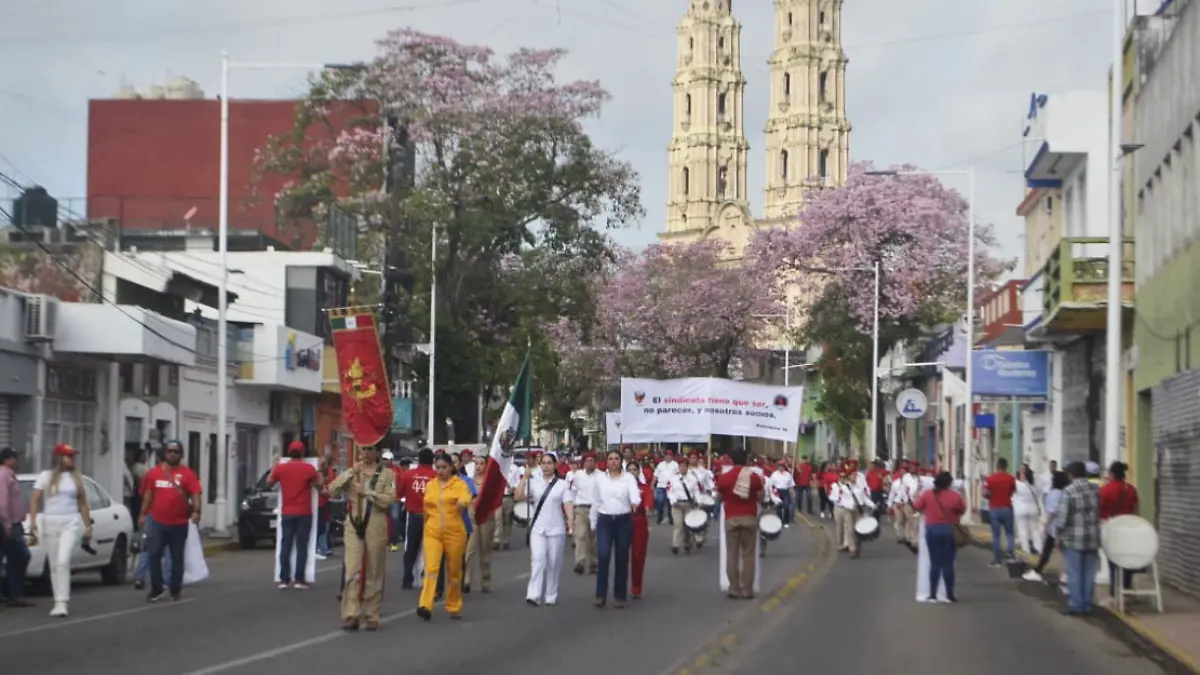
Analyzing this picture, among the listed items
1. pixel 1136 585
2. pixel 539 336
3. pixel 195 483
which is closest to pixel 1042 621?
pixel 1136 585

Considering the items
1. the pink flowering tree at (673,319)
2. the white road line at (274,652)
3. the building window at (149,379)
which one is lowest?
the white road line at (274,652)

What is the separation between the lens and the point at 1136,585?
24375 mm

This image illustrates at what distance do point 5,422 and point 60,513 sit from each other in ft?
46.5

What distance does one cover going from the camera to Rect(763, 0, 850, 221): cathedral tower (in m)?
156

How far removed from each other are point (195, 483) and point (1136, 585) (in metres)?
11.8

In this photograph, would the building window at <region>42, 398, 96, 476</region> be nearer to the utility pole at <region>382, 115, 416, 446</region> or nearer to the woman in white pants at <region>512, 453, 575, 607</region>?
the utility pole at <region>382, 115, 416, 446</region>

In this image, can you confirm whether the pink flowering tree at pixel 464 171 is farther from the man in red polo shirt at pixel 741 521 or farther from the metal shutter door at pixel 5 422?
the man in red polo shirt at pixel 741 521

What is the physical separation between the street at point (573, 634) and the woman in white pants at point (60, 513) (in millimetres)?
650

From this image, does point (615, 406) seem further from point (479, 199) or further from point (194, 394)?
point (194, 394)

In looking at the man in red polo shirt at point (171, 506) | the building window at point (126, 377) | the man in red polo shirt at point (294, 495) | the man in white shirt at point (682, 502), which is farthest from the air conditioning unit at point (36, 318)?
the man in red polo shirt at point (171, 506)

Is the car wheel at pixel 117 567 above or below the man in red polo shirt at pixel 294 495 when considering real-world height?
below

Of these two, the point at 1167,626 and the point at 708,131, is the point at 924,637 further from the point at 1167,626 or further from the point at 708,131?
the point at 708,131

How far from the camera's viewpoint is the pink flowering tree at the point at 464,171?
50.0 meters

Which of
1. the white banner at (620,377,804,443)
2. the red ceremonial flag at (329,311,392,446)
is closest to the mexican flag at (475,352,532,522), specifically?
the white banner at (620,377,804,443)
